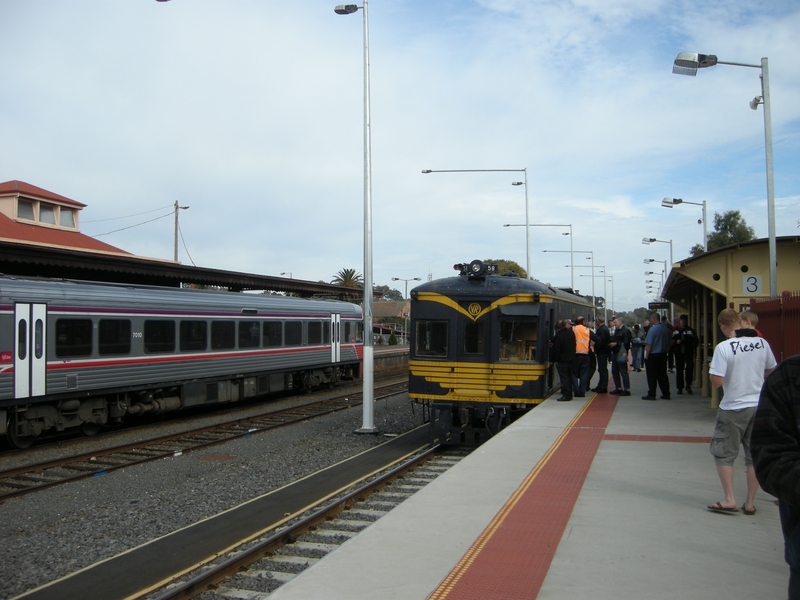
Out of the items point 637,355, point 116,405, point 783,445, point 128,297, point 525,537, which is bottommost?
point 525,537

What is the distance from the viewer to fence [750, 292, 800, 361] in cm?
899

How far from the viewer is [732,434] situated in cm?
563

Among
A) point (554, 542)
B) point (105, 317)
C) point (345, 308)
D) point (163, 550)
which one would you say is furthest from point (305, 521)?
point (345, 308)

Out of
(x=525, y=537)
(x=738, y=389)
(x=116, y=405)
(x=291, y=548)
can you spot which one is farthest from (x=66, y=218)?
(x=738, y=389)

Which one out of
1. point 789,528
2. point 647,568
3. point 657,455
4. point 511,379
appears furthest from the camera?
point 511,379

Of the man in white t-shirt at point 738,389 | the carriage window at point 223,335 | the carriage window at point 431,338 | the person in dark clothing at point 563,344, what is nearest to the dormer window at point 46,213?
the carriage window at point 223,335

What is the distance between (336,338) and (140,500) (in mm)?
14519

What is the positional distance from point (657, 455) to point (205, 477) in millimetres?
6042

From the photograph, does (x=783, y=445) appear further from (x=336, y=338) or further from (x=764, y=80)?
(x=336, y=338)

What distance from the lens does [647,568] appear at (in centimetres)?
465

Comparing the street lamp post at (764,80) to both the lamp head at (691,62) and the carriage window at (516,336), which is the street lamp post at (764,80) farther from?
the carriage window at (516,336)

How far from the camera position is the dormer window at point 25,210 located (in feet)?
93.9

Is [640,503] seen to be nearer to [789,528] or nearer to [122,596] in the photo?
[789,528]

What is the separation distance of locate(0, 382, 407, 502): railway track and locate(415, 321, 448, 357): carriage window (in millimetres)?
4129
